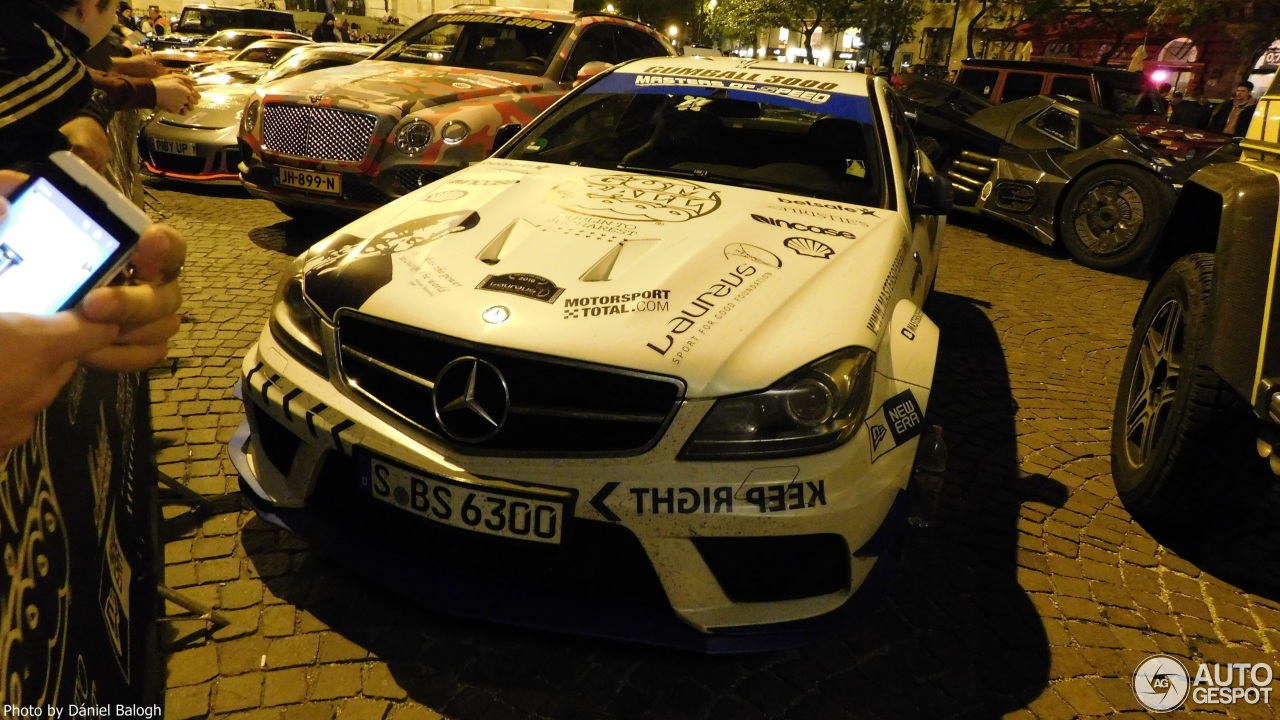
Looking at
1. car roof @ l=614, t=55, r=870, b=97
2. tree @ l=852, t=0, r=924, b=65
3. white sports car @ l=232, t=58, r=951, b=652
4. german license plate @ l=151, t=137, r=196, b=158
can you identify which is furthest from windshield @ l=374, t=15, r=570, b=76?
tree @ l=852, t=0, r=924, b=65

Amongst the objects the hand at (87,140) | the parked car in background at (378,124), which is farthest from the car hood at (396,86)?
the hand at (87,140)

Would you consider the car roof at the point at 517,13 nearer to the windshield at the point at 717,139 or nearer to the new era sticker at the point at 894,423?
the windshield at the point at 717,139

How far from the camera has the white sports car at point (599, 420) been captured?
1992 mm

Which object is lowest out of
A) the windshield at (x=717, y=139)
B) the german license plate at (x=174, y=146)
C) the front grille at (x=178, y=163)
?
the front grille at (x=178, y=163)

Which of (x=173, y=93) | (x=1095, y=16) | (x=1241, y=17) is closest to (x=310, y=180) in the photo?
(x=173, y=93)

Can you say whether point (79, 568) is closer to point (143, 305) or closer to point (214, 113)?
point (143, 305)

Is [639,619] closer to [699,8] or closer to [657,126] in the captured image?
[657,126]

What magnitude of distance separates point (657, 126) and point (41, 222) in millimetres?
3017

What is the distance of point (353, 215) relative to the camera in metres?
5.68

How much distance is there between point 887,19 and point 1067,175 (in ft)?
96.3

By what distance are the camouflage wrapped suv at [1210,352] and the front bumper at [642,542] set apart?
125 centimetres

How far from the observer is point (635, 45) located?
300 inches

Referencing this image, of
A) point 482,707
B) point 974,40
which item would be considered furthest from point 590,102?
point 974,40
